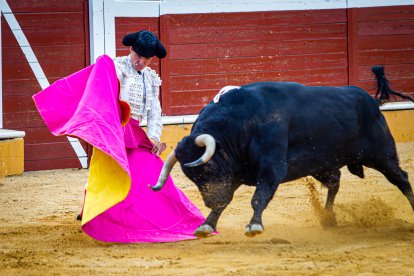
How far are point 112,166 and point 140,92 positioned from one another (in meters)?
0.49

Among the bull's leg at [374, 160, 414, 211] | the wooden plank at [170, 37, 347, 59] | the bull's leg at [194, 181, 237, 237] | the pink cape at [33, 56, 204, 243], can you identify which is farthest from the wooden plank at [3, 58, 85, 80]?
the bull's leg at [194, 181, 237, 237]

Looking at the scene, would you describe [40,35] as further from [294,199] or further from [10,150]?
[294,199]

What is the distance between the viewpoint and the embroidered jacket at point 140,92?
4.76 m

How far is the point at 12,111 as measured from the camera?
7891mm

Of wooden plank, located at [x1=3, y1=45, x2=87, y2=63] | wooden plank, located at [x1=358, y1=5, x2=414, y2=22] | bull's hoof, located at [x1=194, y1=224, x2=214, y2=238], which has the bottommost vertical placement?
bull's hoof, located at [x1=194, y1=224, x2=214, y2=238]

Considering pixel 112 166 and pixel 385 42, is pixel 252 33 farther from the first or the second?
pixel 112 166

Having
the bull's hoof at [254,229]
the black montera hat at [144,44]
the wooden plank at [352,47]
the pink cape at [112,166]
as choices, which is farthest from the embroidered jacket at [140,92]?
the wooden plank at [352,47]

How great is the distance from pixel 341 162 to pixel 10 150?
3516mm

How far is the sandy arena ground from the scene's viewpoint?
12.6 feet

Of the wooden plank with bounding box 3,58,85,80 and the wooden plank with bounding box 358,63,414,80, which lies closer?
the wooden plank with bounding box 3,58,85,80

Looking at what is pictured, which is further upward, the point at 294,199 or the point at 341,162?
the point at 341,162

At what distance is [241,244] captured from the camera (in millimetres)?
4469

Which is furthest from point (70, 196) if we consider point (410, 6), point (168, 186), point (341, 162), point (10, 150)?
point (410, 6)

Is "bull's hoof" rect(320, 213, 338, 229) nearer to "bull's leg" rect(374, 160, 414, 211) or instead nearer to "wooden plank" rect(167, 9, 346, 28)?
"bull's leg" rect(374, 160, 414, 211)
